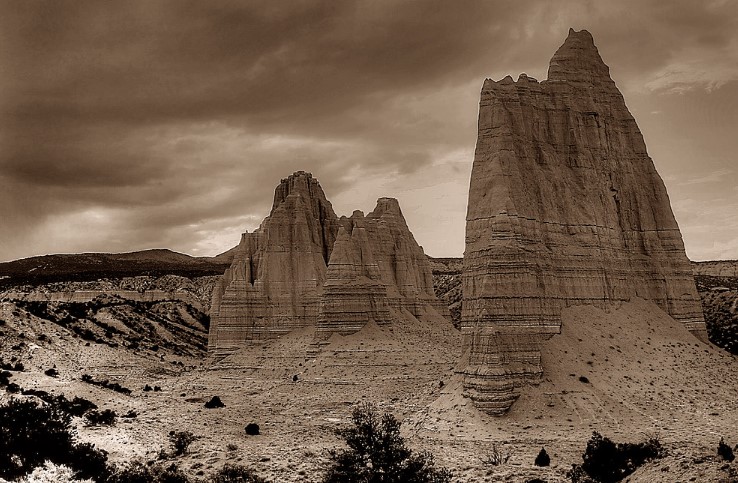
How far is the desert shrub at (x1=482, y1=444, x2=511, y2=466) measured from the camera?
3575 centimetres

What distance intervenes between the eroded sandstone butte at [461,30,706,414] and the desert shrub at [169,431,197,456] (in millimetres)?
17462

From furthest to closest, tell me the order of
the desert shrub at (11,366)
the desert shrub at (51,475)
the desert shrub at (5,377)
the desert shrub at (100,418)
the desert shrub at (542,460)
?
the desert shrub at (11,366), the desert shrub at (5,377), the desert shrub at (100,418), the desert shrub at (542,460), the desert shrub at (51,475)

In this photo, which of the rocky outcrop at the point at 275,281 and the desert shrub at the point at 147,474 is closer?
the desert shrub at the point at 147,474

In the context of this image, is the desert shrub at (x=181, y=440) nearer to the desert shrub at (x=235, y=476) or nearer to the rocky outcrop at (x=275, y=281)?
the desert shrub at (x=235, y=476)

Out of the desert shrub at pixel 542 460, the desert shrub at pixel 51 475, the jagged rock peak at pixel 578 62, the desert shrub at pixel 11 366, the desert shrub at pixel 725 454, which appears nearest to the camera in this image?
the desert shrub at pixel 725 454

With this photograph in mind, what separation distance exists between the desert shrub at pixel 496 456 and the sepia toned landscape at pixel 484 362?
176 millimetres

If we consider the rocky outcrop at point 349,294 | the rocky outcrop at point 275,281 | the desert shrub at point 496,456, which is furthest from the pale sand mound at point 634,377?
the rocky outcrop at point 275,281

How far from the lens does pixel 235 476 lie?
33750 millimetres

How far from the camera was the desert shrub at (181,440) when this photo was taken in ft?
133

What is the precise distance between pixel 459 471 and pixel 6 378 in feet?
125

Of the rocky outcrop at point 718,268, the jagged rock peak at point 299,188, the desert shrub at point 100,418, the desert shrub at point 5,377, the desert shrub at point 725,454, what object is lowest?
the desert shrub at point 100,418

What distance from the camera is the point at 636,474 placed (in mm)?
26922

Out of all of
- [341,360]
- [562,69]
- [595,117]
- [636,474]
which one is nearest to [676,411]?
[636,474]

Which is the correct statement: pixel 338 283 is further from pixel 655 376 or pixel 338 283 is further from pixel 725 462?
pixel 725 462
